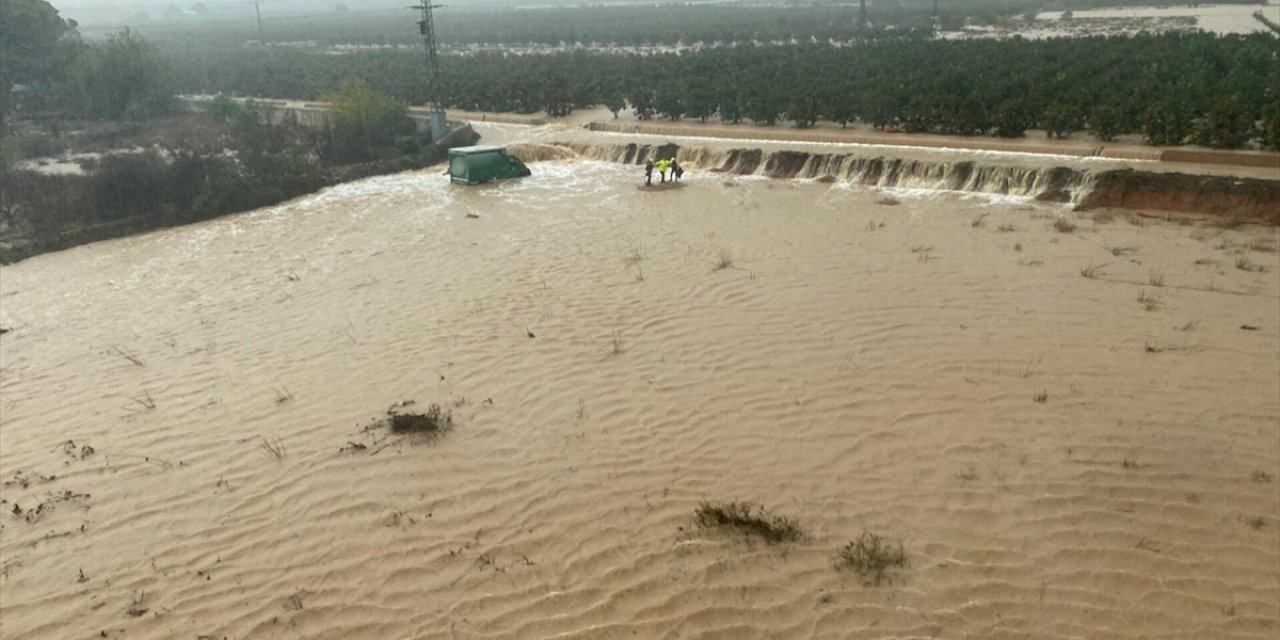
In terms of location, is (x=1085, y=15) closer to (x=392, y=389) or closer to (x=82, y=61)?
(x=82, y=61)

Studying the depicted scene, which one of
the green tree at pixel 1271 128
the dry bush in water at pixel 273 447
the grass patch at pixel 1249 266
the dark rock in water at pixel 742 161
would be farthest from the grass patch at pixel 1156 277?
the dry bush in water at pixel 273 447

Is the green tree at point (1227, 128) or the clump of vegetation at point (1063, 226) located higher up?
the green tree at point (1227, 128)

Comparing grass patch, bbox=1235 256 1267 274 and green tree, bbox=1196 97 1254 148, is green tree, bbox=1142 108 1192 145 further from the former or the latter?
grass patch, bbox=1235 256 1267 274

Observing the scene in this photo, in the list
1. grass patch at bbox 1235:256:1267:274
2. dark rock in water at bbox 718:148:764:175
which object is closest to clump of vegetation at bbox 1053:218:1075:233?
grass patch at bbox 1235:256:1267:274

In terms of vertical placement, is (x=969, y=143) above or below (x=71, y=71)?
below

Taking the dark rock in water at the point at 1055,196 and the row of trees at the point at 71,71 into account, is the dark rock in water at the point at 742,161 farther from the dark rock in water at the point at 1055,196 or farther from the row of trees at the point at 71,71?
the row of trees at the point at 71,71

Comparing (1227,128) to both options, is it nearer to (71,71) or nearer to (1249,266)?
(1249,266)

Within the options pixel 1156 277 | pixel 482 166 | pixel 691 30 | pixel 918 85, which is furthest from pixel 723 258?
pixel 691 30
